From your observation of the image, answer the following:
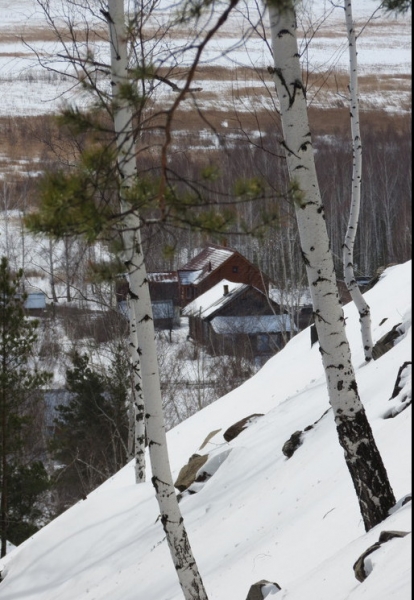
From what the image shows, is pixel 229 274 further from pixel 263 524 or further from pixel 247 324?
pixel 263 524

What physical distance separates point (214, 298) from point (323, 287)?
→ 3318 centimetres

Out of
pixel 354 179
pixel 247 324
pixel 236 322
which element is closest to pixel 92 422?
pixel 236 322

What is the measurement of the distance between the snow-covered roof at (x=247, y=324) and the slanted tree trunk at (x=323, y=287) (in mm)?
28998

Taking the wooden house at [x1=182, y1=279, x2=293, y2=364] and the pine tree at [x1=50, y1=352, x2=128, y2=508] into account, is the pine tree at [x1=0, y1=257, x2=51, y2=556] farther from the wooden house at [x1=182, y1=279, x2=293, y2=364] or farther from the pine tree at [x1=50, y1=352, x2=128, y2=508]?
the wooden house at [x1=182, y1=279, x2=293, y2=364]

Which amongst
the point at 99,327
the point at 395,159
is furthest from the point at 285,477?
the point at 395,159

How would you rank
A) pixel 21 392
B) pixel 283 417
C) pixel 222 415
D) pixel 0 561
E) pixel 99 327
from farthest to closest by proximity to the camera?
pixel 99 327 < pixel 21 392 < pixel 222 415 < pixel 0 561 < pixel 283 417

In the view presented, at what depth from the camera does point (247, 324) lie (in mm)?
35469

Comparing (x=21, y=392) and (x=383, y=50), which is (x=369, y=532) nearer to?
(x=21, y=392)

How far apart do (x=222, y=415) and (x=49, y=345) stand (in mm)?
19909

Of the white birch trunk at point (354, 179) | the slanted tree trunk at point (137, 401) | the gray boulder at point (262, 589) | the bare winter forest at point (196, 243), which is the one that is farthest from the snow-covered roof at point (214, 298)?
the gray boulder at point (262, 589)

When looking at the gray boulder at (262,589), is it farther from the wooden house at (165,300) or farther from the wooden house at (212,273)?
the wooden house at (212,273)

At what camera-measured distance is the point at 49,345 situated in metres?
33.0

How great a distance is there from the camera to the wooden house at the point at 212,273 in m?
40.2

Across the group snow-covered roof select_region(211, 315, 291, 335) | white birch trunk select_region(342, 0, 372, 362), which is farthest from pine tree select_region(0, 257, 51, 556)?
snow-covered roof select_region(211, 315, 291, 335)
